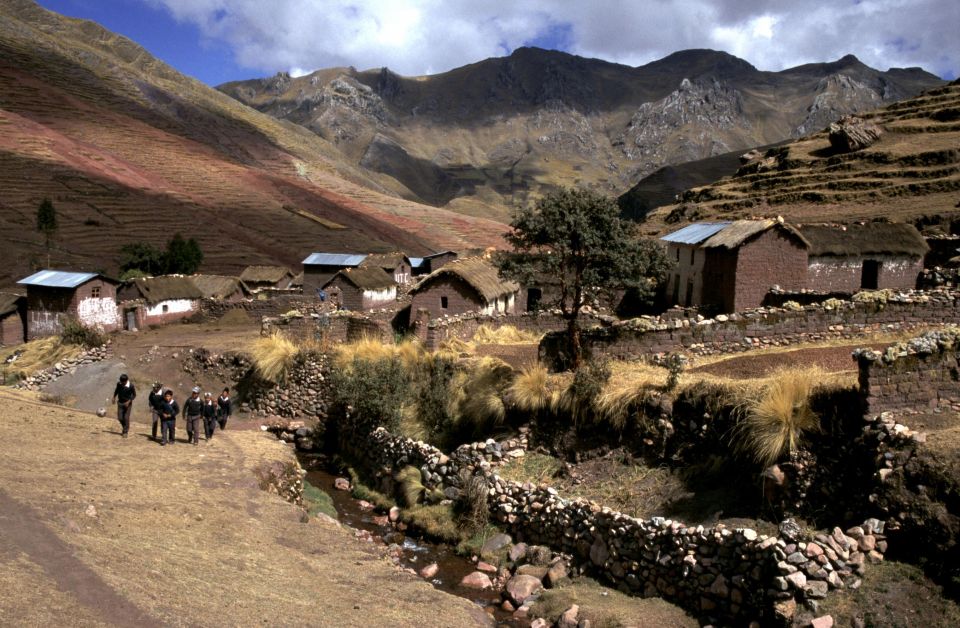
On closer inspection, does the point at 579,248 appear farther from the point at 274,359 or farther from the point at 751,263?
the point at 274,359

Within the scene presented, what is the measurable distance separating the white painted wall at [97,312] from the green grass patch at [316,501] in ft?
72.0

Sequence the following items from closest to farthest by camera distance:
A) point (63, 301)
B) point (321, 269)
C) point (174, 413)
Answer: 1. point (174, 413)
2. point (63, 301)
3. point (321, 269)

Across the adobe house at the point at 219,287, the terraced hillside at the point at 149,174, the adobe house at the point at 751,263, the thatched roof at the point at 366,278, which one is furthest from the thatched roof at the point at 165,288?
the adobe house at the point at 751,263

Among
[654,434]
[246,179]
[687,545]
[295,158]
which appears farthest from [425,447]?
[295,158]

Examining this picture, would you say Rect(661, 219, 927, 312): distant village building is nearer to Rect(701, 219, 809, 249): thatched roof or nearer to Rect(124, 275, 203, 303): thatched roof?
Rect(701, 219, 809, 249): thatched roof

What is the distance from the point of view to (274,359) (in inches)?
971

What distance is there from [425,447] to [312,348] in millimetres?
8407

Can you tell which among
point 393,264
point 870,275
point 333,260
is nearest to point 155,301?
point 333,260

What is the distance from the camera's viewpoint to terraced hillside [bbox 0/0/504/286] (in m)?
68.9

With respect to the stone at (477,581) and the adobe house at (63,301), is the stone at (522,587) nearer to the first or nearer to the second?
the stone at (477,581)

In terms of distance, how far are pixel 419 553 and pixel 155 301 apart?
2923cm

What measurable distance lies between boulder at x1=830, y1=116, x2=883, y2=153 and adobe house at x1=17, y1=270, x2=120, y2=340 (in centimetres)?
5182

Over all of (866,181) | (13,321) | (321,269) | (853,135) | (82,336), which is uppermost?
(853,135)

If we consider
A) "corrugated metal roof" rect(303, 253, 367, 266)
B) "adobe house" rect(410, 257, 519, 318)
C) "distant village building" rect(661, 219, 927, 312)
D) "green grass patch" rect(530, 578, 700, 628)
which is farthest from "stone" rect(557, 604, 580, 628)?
"corrugated metal roof" rect(303, 253, 367, 266)
